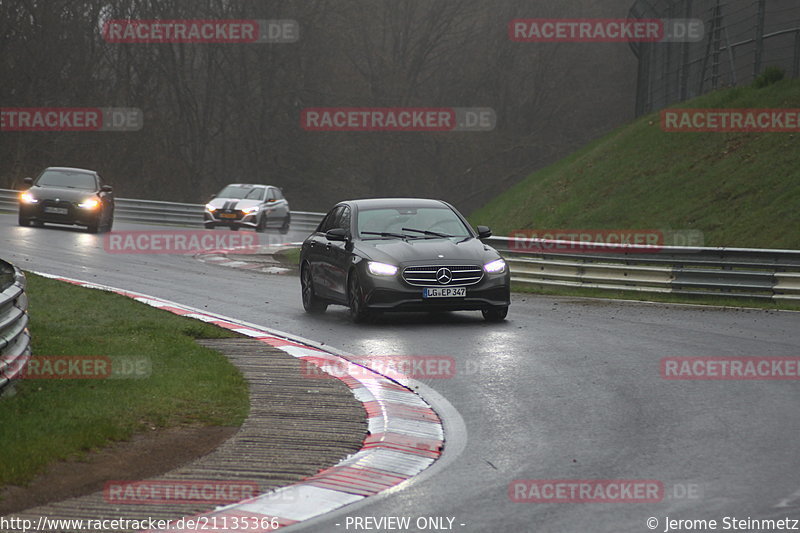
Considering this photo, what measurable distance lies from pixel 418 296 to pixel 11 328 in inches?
256

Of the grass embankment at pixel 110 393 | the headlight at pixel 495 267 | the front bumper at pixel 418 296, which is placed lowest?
the grass embankment at pixel 110 393

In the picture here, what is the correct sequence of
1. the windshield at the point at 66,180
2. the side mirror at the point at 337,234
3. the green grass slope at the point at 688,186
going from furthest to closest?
the windshield at the point at 66,180
the green grass slope at the point at 688,186
the side mirror at the point at 337,234

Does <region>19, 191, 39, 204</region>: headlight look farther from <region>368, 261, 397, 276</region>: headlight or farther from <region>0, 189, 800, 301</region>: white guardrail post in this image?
<region>368, 261, 397, 276</region>: headlight

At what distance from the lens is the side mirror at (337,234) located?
52.7 ft

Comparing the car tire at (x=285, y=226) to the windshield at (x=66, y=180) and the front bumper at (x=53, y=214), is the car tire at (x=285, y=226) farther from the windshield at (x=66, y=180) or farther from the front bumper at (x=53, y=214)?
the front bumper at (x=53, y=214)

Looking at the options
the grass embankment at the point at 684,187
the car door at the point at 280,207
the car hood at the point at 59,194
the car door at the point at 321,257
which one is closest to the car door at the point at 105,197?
the car hood at the point at 59,194

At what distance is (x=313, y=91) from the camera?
197 feet

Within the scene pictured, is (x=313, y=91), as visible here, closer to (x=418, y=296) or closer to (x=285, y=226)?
(x=285, y=226)

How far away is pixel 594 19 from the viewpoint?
6631 centimetres

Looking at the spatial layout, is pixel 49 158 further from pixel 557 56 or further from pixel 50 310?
pixel 50 310

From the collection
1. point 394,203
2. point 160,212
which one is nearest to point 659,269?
point 394,203

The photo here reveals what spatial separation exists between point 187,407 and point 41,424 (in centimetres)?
135

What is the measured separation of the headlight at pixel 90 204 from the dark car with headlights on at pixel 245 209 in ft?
19.9

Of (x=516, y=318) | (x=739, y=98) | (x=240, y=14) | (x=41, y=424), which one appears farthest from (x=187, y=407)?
(x=240, y=14)
